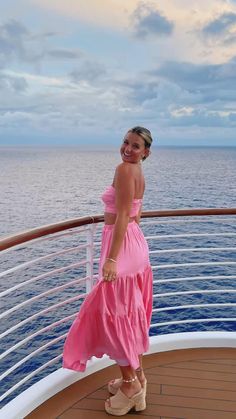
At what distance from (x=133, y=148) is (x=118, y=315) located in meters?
0.79

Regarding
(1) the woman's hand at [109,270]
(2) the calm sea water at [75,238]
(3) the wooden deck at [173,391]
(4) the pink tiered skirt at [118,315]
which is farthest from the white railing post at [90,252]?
(2) the calm sea water at [75,238]

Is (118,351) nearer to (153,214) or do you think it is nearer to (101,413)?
(101,413)

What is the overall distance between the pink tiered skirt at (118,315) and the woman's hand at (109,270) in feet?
0.23

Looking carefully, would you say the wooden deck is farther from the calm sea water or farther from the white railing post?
the calm sea water

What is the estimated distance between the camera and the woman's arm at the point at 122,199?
1.88m

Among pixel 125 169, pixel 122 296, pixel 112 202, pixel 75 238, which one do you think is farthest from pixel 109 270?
pixel 75 238

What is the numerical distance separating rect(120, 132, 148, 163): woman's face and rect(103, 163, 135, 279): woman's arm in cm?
6

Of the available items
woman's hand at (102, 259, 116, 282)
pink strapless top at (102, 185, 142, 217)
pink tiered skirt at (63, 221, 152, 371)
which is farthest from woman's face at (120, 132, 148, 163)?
woman's hand at (102, 259, 116, 282)

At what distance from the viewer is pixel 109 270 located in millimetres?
1951

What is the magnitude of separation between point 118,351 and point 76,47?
60357 mm

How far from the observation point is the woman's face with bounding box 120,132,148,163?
195cm

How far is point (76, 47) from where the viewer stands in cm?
5800

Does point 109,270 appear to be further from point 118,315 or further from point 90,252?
point 90,252

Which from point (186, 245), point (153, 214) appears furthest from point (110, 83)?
point (153, 214)
